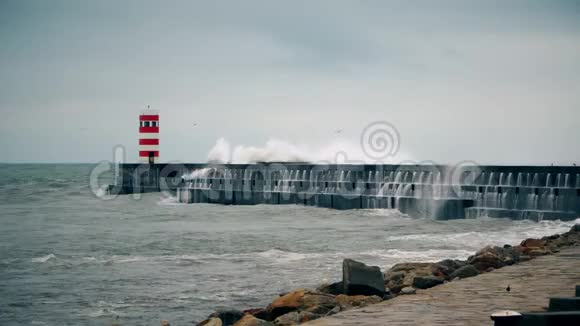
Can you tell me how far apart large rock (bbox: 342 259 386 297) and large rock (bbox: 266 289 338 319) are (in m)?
0.45

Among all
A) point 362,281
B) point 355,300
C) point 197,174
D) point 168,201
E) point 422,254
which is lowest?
point 168,201

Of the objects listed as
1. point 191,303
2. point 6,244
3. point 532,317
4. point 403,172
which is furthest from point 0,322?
point 403,172

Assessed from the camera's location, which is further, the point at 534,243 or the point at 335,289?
the point at 534,243

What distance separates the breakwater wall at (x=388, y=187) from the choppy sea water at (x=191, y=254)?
3.54 feet

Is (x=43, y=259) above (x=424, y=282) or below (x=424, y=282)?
below

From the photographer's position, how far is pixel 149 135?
52375 millimetres

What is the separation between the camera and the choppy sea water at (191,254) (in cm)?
1377

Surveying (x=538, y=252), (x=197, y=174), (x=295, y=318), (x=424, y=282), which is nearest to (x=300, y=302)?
(x=295, y=318)

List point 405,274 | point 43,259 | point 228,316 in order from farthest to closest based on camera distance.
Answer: point 43,259 → point 405,274 → point 228,316

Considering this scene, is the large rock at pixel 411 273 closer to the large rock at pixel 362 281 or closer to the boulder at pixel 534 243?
the large rock at pixel 362 281

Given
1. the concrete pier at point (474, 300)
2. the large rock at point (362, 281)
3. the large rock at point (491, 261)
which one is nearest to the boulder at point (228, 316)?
the large rock at point (362, 281)

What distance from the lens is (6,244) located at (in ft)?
83.6

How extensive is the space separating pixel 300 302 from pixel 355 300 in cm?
75

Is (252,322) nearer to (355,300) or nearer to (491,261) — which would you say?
(355,300)
